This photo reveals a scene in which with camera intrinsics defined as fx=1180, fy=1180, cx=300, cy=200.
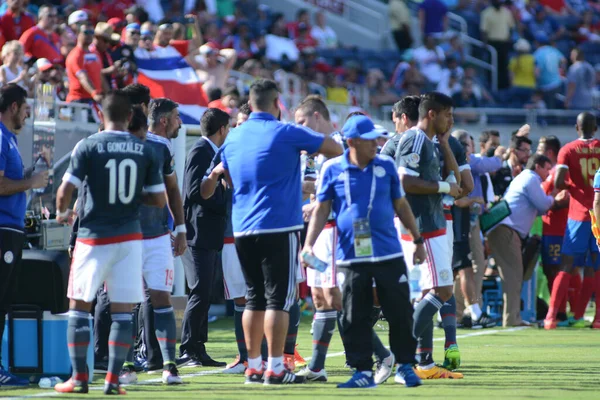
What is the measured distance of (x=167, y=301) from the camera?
9.03m

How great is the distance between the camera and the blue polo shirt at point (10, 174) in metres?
8.80

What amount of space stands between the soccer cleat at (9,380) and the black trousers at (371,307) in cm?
248

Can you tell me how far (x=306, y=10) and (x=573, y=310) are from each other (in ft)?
49.2

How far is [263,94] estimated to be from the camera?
8930 mm

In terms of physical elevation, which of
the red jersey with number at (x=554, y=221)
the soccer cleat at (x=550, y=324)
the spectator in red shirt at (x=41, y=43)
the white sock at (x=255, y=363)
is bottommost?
the soccer cleat at (x=550, y=324)

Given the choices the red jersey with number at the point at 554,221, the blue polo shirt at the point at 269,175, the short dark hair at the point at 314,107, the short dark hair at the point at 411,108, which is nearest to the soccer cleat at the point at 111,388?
the blue polo shirt at the point at 269,175

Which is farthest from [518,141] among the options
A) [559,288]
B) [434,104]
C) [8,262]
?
[8,262]

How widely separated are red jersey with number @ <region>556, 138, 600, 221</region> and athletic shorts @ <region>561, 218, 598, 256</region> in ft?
0.28

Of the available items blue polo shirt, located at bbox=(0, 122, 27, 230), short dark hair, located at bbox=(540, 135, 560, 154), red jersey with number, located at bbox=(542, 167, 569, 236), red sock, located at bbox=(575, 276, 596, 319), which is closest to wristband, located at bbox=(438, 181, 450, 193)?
blue polo shirt, located at bbox=(0, 122, 27, 230)

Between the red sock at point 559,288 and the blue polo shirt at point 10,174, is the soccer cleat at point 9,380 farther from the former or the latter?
the red sock at point 559,288

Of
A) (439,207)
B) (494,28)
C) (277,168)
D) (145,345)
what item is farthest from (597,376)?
(494,28)

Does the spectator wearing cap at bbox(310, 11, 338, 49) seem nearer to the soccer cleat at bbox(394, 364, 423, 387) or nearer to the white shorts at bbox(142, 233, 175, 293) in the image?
the white shorts at bbox(142, 233, 175, 293)

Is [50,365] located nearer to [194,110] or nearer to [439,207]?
[439,207]

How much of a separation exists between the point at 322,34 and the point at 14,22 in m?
12.3
